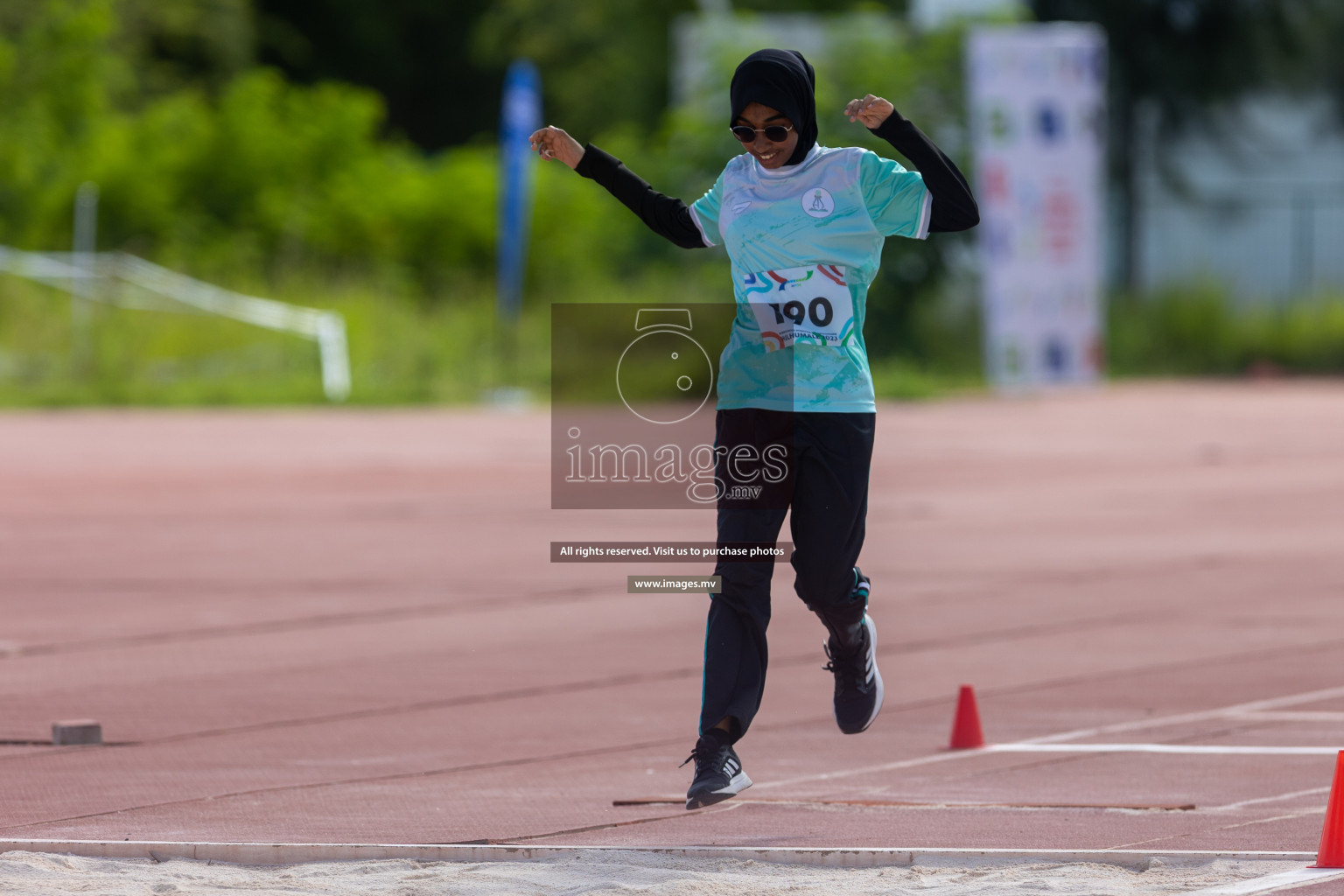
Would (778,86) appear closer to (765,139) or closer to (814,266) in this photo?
(765,139)

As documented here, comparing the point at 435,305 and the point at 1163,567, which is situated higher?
the point at 435,305

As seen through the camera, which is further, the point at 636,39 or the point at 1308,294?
the point at 636,39

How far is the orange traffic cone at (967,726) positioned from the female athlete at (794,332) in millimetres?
1444

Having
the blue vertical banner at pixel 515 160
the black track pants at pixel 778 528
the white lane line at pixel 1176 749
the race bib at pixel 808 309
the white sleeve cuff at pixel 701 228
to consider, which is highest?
the blue vertical banner at pixel 515 160

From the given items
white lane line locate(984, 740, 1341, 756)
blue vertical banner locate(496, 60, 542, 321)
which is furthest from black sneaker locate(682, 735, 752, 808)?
blue vertical banner locate(496, 60, 542, 321)

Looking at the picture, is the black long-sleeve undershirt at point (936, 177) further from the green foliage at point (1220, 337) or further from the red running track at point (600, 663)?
the green foliage at point (1220, 337)

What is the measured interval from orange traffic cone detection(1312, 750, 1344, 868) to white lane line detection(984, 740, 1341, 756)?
73.0 inches

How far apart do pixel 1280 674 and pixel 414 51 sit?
186 feet

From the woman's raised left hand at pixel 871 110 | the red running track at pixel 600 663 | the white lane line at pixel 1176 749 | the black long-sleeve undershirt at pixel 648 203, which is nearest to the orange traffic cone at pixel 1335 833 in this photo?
the red running track at pixel 600 663

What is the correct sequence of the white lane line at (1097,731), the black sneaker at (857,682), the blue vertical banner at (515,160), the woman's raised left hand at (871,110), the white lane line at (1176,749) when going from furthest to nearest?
1. the blue vertical banner at (515,160)
2. the white lane line at (1176,749)
3. the white lane line at (1097,731)
4. the black sneaker at (857,682)
5. the woman's raised left hand at (871,110)

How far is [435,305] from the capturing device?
34.3 meters

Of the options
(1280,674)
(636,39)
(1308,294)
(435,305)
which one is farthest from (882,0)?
(1280,674)

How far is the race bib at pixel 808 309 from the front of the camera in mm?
5801

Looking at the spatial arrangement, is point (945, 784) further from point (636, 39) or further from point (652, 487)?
point (636, 39)
